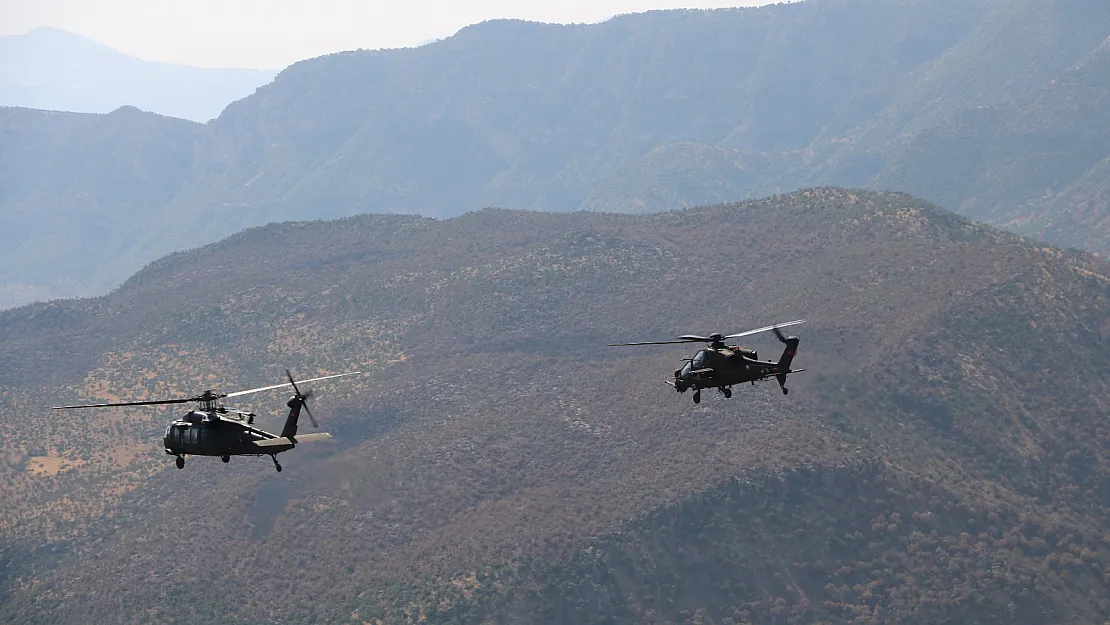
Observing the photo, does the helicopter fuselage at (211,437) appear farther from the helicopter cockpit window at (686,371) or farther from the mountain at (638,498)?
the mountain at (638,498)

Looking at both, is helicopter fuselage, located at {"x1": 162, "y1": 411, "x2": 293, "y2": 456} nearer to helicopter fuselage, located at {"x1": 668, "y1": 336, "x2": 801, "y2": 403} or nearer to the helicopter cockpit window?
the helicopter cockpit window

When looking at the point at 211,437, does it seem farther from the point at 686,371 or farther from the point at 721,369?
the point at 721,369

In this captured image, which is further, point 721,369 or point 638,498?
point 638,498

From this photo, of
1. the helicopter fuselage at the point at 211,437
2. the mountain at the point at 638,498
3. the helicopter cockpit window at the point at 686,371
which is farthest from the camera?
the mountain at the point at 638,498

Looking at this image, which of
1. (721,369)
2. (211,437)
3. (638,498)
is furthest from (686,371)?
(638,498)

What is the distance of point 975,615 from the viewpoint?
151m

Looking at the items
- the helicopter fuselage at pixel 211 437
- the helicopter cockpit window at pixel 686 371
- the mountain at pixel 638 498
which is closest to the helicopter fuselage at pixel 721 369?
the helicopter cockpit window at pixel 686 371

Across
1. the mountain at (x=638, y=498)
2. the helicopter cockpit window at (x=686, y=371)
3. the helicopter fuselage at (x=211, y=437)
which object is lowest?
the mountain at (x=638, y=498)

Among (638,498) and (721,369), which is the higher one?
(721,369)

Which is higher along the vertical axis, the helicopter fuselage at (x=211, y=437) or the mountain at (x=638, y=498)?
the helicopter fuselage at (x=211, y=437)

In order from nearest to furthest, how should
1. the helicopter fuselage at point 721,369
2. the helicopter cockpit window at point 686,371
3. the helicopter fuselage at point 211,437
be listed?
the helicopter fuselage at point 211,437, the helicopter fuselage at point 721,369, the helicopter cockpit window at point 686,371

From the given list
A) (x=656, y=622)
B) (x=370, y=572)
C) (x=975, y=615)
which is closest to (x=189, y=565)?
(x=370, y=572)

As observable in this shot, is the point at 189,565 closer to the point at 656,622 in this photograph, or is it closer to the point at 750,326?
the point at 656,622

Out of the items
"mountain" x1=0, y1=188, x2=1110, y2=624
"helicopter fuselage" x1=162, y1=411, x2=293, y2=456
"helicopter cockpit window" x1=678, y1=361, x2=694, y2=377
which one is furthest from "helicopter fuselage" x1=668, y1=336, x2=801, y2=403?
"mountain" x1=0, y1=188, x2=1110, y2=624
